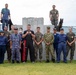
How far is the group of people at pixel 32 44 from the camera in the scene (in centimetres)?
1523

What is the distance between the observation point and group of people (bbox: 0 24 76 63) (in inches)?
599

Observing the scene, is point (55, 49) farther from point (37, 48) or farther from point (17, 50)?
point (17, 50)

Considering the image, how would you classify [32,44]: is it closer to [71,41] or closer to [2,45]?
[2,45]

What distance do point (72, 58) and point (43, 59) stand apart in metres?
1.63

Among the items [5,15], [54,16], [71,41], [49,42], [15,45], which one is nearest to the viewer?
[15,45]

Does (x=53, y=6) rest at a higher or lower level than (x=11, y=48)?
higher

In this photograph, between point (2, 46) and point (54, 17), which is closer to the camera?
point (2, 46)

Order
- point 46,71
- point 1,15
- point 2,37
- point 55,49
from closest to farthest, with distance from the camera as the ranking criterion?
1. point 46,71
2. point 2,37
3. point 55,49
4. point 1,15

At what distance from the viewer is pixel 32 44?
1570 centimetres

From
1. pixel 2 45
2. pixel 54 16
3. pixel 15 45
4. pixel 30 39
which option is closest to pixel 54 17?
pixel 54 16

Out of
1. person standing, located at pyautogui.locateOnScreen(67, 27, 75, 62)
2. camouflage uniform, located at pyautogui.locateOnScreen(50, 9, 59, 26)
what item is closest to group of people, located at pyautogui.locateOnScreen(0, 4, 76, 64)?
person standing, located at pyautogui.locateOnScreen(67, 27, 75, 62)

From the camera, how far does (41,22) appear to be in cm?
1727

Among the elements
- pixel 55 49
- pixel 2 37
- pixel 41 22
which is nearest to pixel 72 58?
pixel 55 49

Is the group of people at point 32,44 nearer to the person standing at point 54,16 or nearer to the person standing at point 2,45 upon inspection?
the person standing at point 2,45
